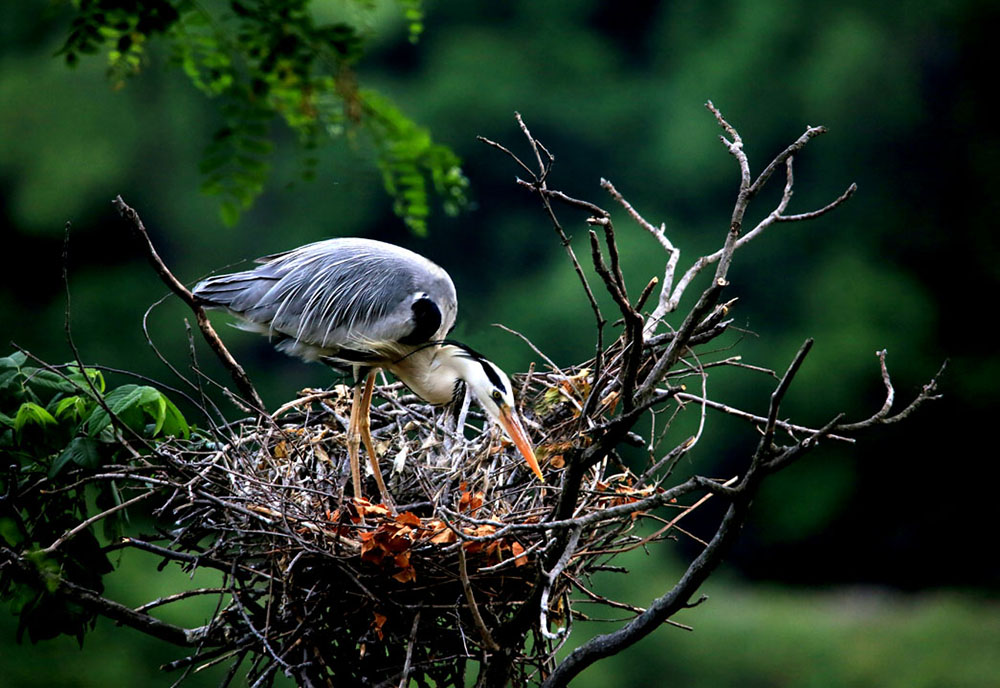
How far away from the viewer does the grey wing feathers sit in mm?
3395

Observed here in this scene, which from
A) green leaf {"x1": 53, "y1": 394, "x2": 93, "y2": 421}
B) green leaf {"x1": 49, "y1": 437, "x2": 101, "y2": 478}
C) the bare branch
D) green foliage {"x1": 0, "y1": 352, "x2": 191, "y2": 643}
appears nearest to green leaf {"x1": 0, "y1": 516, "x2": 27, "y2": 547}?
green foliage {"x1": 0, "y1": 352, "x2": 191, "y2": 643}

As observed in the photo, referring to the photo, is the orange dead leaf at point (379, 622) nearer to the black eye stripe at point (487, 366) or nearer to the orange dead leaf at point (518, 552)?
the orange dead leaf at point (518, 552)

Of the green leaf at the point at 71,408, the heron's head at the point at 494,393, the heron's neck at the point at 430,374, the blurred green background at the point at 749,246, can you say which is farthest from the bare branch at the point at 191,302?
the blurred green background at the point at 749,246

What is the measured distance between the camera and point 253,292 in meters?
3.42

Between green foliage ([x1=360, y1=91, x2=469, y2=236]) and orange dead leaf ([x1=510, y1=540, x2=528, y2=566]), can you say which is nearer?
green foliage ([x1=360, y1=91, x2=469, y2=236])

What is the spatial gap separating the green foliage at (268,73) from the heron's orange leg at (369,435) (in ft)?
2.99

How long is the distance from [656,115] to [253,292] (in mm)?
9860

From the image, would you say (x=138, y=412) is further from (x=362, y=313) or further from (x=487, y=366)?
(x=487, y=366)

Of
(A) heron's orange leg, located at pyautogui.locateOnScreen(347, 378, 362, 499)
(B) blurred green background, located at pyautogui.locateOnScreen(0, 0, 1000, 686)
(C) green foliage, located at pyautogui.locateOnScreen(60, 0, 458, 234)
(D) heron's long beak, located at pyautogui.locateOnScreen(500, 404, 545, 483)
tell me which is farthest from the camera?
(B) blurred green background, located at pyautogui.locateOnScreen(0, 0, 1000, 686)

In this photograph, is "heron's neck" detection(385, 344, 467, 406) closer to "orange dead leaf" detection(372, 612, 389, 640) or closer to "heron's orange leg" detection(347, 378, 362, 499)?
"heron's orange leg" detection(347, 378, 362, 499)

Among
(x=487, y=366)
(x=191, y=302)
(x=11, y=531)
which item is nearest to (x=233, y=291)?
(x=191, y=302)

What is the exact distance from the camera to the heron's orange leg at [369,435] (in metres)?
3.21

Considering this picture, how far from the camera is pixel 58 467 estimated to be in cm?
240

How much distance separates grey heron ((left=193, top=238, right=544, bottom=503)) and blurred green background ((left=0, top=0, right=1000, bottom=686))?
594 centimetres
